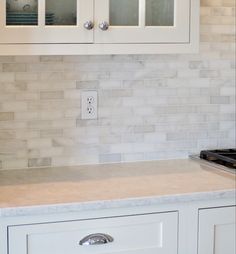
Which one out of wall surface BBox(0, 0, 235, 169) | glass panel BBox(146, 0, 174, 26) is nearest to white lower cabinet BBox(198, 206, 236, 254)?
wall surface BBox(0, 0, 235, 169)

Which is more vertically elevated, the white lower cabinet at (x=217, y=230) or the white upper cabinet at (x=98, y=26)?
the white upper cabinet at (x=98, y=26)

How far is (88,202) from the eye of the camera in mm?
2002

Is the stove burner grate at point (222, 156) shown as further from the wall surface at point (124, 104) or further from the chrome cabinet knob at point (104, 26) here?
the chrome cabinet knob at point (104, 26)

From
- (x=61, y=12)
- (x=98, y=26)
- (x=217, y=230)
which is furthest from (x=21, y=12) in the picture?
(x=217, y=230)

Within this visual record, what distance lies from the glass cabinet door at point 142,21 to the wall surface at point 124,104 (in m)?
0.34

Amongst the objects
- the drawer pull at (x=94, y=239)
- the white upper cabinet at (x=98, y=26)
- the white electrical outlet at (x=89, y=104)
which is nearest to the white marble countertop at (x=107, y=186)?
the drawer pull at (x=94, y=239)

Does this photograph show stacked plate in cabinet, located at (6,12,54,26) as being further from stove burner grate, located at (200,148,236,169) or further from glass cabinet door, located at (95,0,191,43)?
stove burner grate, located at (200,148,236,169)

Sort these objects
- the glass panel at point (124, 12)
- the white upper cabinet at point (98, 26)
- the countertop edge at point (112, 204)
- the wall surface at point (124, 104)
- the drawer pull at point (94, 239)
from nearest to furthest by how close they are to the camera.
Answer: the countertop edge at point (112, 204)
the drawer pull at point (94, 239)
the white upper cabinet at point (98, 26)
the glass panel at point (124, 12)
the wall surface at point (124, 104)

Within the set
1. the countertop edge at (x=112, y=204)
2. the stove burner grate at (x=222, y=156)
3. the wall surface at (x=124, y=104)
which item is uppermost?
the wall surface at (x=124, y=104)

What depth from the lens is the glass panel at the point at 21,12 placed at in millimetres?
2141

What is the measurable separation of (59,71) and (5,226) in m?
0.82

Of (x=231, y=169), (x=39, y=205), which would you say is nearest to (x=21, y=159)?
(x=39, y=205)

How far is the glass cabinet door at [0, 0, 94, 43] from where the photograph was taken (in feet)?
7.02

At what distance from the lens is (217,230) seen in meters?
2.20
